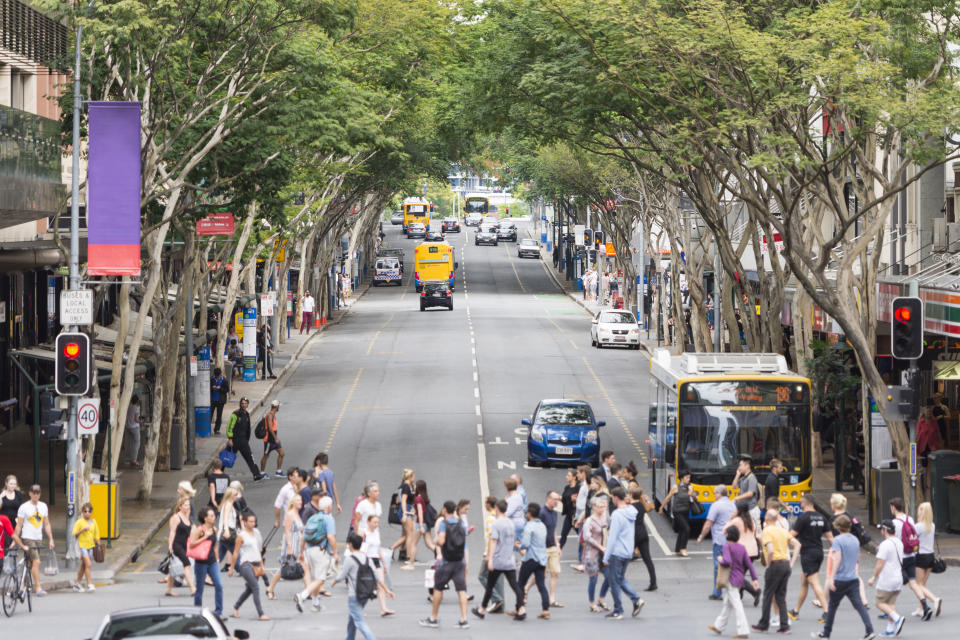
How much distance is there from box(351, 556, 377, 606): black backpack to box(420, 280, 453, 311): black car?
5875 cm

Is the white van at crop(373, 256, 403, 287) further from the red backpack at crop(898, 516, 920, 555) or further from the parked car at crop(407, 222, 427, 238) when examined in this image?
the red backpack at crop(898, 516, 920, 555)

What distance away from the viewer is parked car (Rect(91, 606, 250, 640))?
12.5 m

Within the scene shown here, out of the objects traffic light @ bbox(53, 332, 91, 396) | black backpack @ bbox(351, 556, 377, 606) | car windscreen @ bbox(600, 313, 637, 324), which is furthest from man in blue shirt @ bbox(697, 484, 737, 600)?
car windscreen @ bbox(600, 313, 637, 324)

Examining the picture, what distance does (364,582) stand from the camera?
15.7 meters

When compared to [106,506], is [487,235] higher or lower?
higher

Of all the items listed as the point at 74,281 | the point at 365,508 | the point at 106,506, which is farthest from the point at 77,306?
the point at 365,508

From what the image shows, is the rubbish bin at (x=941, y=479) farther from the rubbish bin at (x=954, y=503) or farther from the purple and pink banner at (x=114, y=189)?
the purple and pink banner at (x=114, y=189)

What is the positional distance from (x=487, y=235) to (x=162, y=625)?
123 m

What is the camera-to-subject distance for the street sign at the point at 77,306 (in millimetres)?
22250

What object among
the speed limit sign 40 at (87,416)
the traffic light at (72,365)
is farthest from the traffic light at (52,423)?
the traffic light at (72,365)

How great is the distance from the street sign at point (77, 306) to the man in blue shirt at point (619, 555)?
9433mm

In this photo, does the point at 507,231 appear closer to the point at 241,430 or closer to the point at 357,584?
the point at 241,430

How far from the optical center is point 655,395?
27.0 metres

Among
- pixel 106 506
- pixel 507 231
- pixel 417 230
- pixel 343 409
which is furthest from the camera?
pixel 507 231
